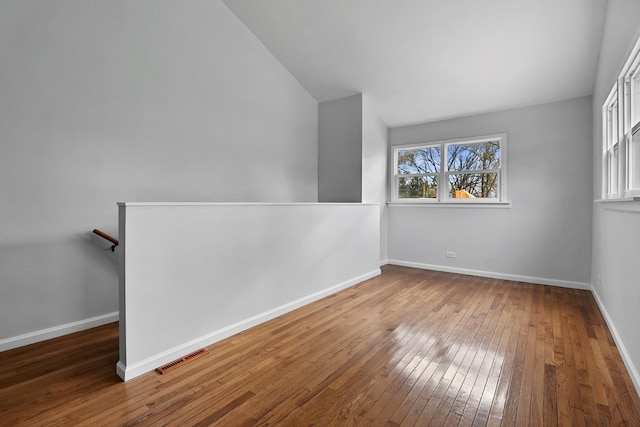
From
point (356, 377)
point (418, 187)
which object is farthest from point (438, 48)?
point (356, 377)

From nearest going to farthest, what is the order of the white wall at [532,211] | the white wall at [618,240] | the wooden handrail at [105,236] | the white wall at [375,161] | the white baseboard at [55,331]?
the white wall at [618,240] → the white baseboard at [55,331] → the wooden handrail at [105,236] → the white wall at [532,211] → the white wall at [375,161]

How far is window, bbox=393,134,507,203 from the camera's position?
16.0ft

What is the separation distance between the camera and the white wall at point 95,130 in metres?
2.56

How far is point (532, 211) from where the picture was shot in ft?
14.9

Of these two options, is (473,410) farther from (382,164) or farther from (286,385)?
(382,164)

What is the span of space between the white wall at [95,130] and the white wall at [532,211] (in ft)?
11.2

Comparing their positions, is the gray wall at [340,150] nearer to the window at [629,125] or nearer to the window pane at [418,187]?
the window pane at [418,187]

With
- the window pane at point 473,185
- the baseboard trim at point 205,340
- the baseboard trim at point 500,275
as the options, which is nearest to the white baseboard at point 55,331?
the baseboard trim at point 205,340

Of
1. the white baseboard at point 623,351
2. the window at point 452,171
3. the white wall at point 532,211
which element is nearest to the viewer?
the white baseboard at point 623,351

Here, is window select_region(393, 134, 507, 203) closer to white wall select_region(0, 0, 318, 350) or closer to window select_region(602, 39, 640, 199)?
window select_region(602, 39, 640, 199)

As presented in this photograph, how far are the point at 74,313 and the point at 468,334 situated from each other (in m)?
3.50

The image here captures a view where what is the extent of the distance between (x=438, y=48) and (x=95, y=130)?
3773 millimetres

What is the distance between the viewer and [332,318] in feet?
10.5

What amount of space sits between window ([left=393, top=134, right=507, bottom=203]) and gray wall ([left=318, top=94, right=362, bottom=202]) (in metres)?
1.16
